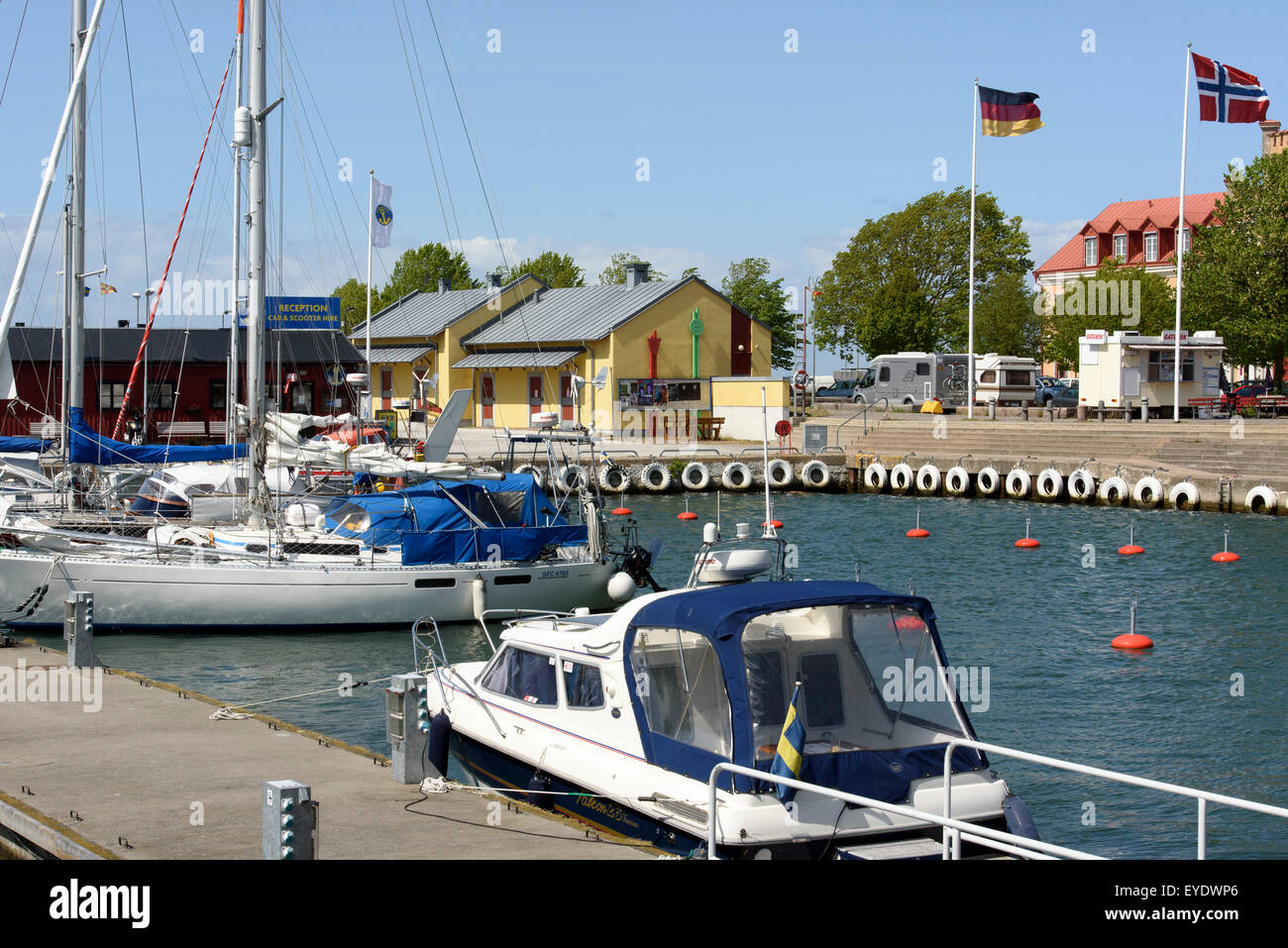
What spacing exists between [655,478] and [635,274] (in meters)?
24.0

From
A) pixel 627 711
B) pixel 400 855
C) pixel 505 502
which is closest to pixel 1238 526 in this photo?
pixel 505 502

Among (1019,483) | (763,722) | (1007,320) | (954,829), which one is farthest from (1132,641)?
(1007,320)

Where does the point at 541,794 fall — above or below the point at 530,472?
below

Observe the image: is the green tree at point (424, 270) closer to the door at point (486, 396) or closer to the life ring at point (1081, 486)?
the door at point (486, 396)

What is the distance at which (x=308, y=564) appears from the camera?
2531 centimetres

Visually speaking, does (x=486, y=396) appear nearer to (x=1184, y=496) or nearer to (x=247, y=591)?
(x=1184, y=496)

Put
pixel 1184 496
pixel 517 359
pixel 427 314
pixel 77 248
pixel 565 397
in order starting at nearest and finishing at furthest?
1. pixel 77 248
2. pixel 1184 496
3. pixel 565 397
4. pixel 517 359
5. pixel 427 314

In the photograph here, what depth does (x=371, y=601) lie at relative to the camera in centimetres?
2541

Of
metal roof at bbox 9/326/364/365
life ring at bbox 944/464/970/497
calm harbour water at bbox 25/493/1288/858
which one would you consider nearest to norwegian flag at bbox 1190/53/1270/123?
life ring at bbox 944/464/970/497

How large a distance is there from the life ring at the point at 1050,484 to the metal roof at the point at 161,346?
28.2m

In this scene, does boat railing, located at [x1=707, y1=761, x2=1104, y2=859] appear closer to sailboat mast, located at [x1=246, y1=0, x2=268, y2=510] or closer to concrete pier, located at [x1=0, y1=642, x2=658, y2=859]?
concrete pier, located at [x1=0, y1=642, x2=658, y2=859]

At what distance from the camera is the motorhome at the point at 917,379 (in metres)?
72.8

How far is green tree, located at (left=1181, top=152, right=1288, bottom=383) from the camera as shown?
67750mm
